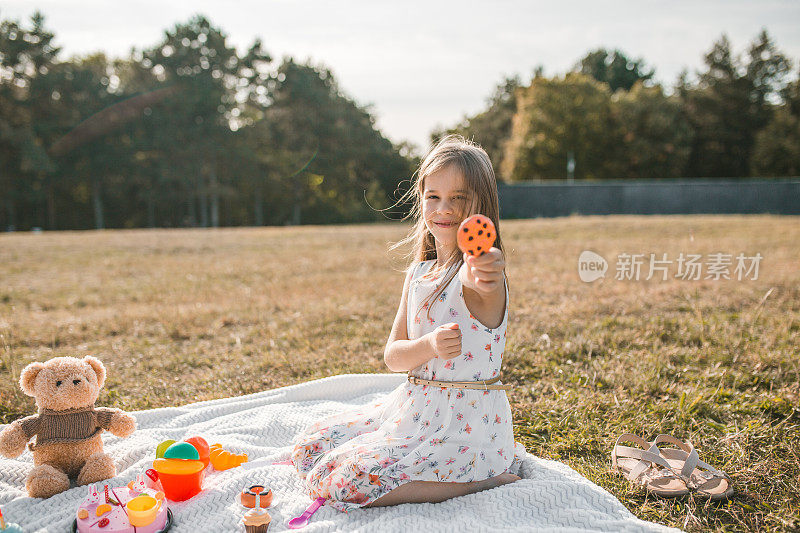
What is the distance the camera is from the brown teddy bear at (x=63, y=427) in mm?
2262

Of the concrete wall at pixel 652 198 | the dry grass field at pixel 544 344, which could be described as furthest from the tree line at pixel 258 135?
the dry grass field at pixel 544 344

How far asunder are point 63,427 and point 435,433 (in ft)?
5.01

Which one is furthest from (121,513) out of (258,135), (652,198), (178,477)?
(258,135)

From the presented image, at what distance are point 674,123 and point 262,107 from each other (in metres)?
27.5

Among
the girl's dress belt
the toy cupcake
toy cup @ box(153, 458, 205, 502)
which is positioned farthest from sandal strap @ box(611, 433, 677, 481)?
toy cup @ box(153, 458, 205, 502)

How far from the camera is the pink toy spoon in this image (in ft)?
6.90

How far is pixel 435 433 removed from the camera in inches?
89.2

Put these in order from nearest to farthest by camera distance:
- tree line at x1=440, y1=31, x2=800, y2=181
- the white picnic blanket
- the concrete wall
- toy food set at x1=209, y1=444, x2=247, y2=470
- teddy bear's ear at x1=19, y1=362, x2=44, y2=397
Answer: the white picnic blanket → teddy bear's ear at x1=19, y1=362, x2=44, y2=397 → toy food set at x1=209, y1=444, x2=247, y2=470 → the concrete wall → tree line at x1=440, y1=31, x2=800, y2=181

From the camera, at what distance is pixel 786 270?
7.42 metres

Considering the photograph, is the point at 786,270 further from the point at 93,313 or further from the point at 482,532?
the point at 93,313

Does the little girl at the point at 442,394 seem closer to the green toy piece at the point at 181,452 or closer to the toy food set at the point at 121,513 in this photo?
the green toy piece at the point at 181,452

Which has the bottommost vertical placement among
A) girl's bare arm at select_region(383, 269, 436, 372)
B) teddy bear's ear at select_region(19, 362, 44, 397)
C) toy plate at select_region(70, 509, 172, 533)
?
toy plate at select_region(70, 509, 172, 533)

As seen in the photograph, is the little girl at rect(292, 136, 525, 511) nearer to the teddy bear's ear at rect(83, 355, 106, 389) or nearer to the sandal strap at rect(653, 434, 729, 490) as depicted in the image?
the sandal strap at rect(653, 434, 729, 490)

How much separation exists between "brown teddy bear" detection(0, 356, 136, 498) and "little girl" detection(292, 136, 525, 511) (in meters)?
0.88
